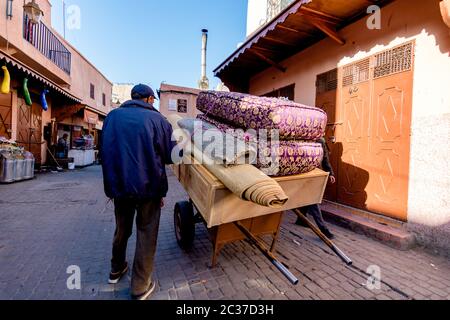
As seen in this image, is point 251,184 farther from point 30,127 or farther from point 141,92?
point 30,127

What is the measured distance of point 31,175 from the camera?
29.7 ft

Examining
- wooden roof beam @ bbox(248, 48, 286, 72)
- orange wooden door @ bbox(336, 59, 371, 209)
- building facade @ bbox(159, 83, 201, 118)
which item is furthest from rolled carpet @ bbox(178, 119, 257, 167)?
building facade @ bbox(159, 83, 201, 118)

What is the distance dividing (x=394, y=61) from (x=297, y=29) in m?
2.16

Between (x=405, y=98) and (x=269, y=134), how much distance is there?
3.02 m

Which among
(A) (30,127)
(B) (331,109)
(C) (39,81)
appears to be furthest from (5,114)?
(B) (331,109)

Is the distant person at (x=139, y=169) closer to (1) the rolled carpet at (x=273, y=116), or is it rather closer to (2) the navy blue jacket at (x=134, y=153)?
(2) the navy blue jacket at (x=134, y=153)

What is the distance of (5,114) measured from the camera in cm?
898

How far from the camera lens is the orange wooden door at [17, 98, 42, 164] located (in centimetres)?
997

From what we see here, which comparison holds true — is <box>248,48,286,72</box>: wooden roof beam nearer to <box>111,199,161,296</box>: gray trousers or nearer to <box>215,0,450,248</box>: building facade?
<box>215,0,450,248</box>: building facade

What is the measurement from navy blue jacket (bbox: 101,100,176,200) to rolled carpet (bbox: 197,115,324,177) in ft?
2.77

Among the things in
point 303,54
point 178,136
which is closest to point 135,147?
point 178,136

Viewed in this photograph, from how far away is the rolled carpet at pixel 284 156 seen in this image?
2.34 m
